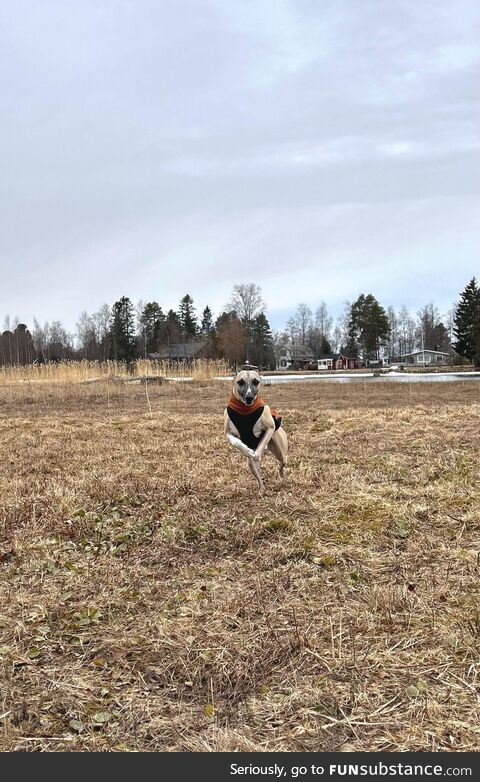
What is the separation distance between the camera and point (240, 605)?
293 cm

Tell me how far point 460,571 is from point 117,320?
230ft

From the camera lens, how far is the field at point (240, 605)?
2.01 m

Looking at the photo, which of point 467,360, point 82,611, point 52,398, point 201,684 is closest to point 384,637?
point 201,684

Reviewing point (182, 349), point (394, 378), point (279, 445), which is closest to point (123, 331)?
point (182, 349)

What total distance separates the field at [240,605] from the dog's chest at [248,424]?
0.62 metres

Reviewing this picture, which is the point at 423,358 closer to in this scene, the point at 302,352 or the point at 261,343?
the point at 302,352

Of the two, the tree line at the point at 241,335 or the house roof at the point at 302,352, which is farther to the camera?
the house roof at the point at 302,352

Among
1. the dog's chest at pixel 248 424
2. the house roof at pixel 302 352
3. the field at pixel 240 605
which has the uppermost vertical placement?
the house roof at pixel 302 352

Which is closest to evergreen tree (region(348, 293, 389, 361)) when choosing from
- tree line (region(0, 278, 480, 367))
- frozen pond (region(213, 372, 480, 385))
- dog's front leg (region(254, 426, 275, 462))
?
tree line (region(0, 278, 480, 367))

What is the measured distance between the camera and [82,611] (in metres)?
2.95

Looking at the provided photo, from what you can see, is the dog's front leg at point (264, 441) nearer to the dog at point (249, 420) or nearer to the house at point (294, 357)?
the dog at point (249, 420)

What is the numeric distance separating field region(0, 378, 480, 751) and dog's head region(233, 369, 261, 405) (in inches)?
38.8

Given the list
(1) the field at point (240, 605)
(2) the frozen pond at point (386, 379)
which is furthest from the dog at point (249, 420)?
(2) the frozen pond at point (386, 379)

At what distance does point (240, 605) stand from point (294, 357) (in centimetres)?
8320
